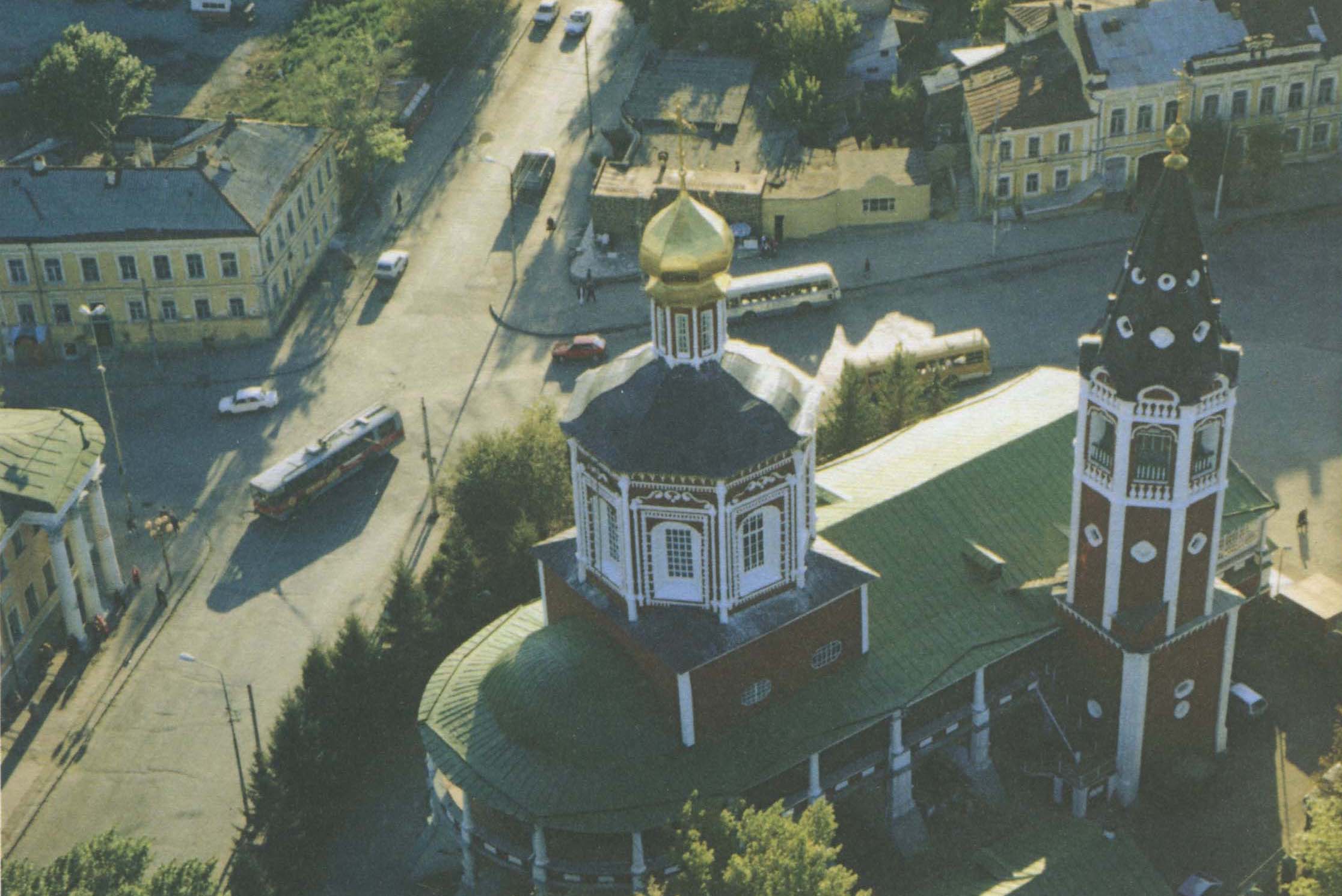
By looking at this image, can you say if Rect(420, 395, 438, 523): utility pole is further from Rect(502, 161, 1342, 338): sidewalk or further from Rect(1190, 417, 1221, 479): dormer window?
Rect(1190, 417, 1221, 479): dormer window

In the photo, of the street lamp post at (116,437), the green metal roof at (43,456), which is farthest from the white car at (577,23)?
the green metal roof at (43,456)

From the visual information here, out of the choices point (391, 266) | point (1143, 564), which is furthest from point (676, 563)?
point (391, 266)

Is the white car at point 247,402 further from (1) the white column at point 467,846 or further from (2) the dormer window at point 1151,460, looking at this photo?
(2) the dormer window at point 1151,460

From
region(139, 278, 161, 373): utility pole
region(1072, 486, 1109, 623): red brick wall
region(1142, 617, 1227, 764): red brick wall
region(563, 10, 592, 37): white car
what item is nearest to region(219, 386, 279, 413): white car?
region(139, 278, 161, 373): utility pole

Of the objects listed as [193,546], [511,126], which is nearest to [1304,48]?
[511,126]

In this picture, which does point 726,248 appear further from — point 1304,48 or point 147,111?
point 147,111

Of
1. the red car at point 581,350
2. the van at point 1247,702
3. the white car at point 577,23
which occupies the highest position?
the white car at point 577,23
